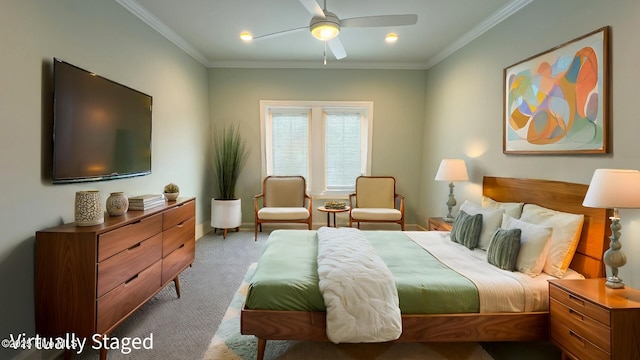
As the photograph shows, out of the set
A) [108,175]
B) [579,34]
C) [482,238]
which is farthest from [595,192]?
[108,175]

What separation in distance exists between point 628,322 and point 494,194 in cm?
189

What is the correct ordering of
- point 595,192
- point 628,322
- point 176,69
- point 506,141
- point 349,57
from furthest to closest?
1. point 349,57
2. point 176,69
3. point 506,141
4. point 595,192
5. point 628,322

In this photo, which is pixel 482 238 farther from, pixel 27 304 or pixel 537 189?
pixel 27 304

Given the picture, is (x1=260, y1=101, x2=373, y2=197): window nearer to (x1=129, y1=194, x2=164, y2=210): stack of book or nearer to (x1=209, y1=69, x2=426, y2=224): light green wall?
(x1=209, y1=69, x2=426, y2=224): light green wall

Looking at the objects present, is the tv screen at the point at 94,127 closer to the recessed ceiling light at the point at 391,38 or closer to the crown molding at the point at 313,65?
the crown molding at the point at 313,65

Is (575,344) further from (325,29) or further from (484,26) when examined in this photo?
(484,26)

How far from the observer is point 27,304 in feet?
6.34

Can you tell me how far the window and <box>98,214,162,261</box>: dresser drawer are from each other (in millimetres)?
2989

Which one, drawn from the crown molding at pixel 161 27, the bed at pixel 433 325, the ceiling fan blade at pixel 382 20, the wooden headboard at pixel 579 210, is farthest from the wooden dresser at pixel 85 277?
the wooden headboard at pixel 579 210

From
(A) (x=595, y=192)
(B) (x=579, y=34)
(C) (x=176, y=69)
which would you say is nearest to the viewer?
(A) (x=595, y=192)

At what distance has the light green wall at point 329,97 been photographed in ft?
17.2

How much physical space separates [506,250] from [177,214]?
2.63 metres

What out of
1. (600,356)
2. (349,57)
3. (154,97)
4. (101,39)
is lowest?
(600,356)

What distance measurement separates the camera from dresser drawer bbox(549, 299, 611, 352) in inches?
61.3
